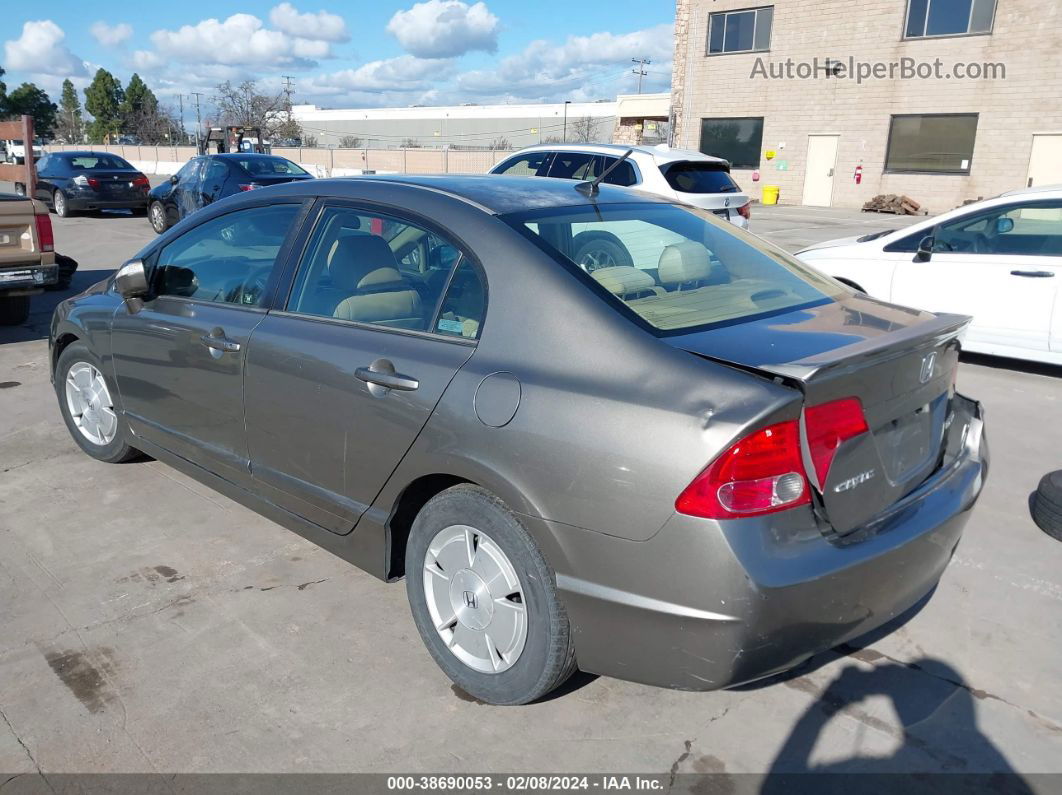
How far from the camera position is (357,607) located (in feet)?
11.4

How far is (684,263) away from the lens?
322 cm

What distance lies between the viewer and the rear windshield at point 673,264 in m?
2.79

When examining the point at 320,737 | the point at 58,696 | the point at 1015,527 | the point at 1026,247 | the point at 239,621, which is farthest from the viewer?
the point at 1026,247

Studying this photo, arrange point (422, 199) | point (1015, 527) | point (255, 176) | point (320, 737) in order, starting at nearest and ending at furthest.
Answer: point (320, 737)
point (422, 199)
point (1015, 527)
point (255, 176)

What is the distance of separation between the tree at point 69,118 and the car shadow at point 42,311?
9318cm

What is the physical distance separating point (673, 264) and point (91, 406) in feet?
11.7

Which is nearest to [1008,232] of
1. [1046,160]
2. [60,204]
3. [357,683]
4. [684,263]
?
[684,263]

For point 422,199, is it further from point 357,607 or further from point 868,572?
point 868,572

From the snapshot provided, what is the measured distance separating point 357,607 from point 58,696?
42.9 inches

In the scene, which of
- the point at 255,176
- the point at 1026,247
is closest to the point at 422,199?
the point at 1026,247

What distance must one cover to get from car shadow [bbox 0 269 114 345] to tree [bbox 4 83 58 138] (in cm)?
8499

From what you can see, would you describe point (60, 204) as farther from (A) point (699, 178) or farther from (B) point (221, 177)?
(A) point (699, 178)

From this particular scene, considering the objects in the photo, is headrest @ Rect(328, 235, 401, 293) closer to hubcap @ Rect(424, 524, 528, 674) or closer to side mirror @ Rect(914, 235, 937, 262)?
hubcap @ Rect(424, 524, 528, 674)

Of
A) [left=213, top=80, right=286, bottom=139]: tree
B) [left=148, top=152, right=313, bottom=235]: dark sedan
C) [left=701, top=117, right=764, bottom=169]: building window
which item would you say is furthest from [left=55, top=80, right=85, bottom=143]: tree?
[left=148, top=152, right=313, bottom=235]: dark sedan
